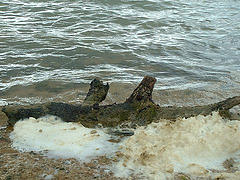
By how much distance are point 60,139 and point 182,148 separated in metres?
1.20

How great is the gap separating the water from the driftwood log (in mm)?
1557

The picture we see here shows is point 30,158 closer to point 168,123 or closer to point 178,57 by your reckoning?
point 168,123

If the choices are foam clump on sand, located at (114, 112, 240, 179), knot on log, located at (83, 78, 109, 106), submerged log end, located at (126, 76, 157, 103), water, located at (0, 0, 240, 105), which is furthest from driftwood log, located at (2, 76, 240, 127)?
A: water, located at (0, 0, 240, 105)

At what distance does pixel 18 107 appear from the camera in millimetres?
3605

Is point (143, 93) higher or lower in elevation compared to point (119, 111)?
higher

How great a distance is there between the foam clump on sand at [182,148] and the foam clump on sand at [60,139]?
0.27 m

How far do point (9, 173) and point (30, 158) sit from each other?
0.91 ft

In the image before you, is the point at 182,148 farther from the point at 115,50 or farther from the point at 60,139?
the point at 115,50

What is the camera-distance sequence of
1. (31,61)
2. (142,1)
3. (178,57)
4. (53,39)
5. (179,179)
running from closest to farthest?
1. (179,179)
2. (31,61)
3. (178,57)
4. (53,39)
5. (142,1)

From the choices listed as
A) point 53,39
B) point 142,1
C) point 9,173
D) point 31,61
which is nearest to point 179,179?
point 9,173

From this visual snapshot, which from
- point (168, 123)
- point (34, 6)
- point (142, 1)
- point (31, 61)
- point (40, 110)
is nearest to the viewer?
point (168, 123)

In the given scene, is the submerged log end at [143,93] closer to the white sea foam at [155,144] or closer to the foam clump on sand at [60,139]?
the white sea foam at [155,144]

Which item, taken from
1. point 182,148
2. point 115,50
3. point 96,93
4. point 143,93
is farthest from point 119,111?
point 115,50

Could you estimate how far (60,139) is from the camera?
10.5 ft
